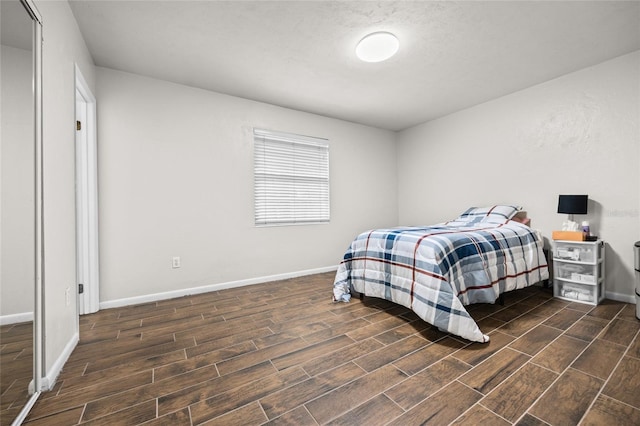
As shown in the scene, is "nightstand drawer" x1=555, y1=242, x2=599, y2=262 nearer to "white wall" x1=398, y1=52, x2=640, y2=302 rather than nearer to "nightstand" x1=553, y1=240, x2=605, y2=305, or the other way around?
"nightstand" x1=553, y1=240, x2=605, y2=305

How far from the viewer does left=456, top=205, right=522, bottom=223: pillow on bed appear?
314 centimetres

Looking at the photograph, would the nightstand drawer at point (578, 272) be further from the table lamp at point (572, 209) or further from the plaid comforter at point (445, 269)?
the table lamp at point (572, 209)

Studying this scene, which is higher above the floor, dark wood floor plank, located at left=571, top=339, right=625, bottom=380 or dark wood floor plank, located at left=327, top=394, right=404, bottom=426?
dark wood floor plank, located at left=571, top=339, right=625, bottom=380

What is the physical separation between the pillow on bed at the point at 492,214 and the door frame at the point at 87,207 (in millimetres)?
4064

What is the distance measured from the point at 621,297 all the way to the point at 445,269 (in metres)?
2.13

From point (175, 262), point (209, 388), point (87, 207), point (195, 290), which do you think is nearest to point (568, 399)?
point (209, 388)

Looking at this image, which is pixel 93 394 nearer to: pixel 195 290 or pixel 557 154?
pixel 195 290

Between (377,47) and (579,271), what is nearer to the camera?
(377,47)

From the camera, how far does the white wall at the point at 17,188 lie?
1.14 m

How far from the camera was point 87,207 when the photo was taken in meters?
2.53

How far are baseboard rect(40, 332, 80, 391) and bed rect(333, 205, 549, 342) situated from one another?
6.69 feet

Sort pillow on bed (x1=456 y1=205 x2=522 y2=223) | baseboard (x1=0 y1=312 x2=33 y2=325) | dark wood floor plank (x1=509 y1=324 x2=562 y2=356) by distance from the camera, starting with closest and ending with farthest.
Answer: baseboard (x1=0 y1=312 x2=33 y2=325) < dark wood floor plank (x1=509 y1=324 x2=562 y2=356) < pillow on bed (x1=456 y1=205 x2=522 y2=223)

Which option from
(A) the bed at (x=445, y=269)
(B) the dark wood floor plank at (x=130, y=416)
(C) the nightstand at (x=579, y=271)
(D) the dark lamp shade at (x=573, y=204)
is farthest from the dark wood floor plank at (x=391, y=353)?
(D) the dark lamp shade at (x=573, y=204)

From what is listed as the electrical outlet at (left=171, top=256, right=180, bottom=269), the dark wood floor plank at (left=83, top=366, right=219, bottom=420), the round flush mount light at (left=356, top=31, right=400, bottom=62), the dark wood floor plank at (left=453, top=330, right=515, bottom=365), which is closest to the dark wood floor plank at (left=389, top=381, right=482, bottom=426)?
the dark wood floor plank at (left=453, top=330, right=515, bottom=365)
